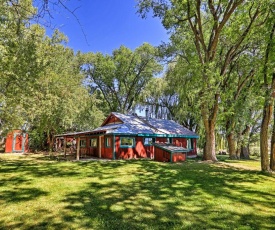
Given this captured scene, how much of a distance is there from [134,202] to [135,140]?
1250 cm

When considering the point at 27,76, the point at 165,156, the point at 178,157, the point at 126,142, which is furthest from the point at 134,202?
the point at 126,142

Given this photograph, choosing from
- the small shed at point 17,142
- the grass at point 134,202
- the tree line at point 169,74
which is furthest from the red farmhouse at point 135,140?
the small shed at point 17,142

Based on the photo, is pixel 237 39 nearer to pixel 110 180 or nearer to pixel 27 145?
pixel 110 180

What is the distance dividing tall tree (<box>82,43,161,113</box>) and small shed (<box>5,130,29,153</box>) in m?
12.4

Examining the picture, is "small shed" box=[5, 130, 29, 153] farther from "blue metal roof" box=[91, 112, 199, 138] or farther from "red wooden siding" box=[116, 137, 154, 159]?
"red wooden siding" box=[116, 137, 154, 159]

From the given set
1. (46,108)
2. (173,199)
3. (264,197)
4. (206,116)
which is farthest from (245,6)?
(46,108)

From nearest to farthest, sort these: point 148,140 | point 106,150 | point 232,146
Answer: point 106,150, point 148,140, point 232,146

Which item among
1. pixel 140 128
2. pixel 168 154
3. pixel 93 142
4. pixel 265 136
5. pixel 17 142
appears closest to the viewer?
pixel 265 136

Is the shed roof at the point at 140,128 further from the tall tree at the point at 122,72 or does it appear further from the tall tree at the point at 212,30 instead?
the tall tree at the point at 122,72

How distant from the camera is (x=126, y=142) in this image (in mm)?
18109

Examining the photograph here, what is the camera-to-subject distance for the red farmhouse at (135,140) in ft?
54.5

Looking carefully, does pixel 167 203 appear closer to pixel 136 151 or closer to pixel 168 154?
pixel 168 154

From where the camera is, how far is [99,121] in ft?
98.9

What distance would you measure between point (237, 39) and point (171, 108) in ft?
63.2
